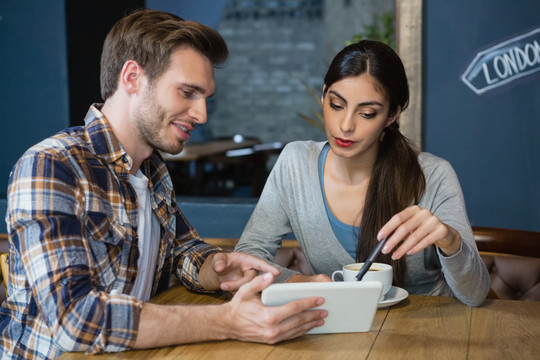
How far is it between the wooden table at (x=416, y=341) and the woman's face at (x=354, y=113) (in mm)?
572

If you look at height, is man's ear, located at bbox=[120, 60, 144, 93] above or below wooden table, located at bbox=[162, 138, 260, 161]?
above

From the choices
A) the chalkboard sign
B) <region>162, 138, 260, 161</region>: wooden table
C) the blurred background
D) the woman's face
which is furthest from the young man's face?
<region>162, 138, 260, 161</region>: wooden table

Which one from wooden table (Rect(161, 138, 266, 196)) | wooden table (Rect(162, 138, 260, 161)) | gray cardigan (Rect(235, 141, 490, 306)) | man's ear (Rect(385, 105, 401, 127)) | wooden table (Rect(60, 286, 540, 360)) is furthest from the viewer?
wooden table (Rect(161, 138, 266, 196))

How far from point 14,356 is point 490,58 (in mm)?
2676

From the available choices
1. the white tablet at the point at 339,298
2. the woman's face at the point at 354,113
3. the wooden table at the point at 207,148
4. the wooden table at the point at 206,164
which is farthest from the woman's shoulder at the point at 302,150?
the wooden table at the point at 206,164

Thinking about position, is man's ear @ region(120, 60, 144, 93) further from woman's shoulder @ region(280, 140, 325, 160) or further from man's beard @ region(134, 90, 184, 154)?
woman's shoulder @ region(280, 140, 325, 160)

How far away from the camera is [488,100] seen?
3.26 meters

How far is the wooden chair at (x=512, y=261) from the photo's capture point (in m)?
2.25

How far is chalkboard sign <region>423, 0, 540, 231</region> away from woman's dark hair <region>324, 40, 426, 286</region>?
1302 millimetres

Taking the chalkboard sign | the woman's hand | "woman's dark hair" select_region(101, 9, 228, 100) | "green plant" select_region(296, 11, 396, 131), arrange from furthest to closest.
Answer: "green plant" select_region(296, 11, 396, 131)
the chalkboard sign
"woman's dark hair" select_region(101, 9, 228, 100)
the woman's hand

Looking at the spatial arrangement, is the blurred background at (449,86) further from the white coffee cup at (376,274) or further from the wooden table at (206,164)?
the wooden table at (206,164)

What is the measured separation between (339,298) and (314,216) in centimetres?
75

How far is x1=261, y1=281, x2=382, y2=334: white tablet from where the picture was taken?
4.26 feet

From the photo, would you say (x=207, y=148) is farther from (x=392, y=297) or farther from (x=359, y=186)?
(x=392, y=297)
